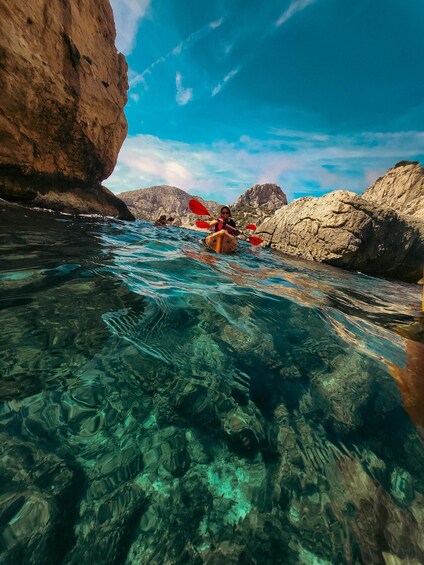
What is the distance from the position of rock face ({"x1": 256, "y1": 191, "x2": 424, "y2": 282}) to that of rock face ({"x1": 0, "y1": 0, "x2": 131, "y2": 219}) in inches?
442

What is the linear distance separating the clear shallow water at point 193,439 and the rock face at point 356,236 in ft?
32.7

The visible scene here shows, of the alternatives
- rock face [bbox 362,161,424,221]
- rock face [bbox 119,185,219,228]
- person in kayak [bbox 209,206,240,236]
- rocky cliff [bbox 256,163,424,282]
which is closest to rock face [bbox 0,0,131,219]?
person in kayak [bbox 209,206,240,236]

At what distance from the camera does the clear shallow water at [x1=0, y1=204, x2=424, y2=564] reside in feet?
3.26

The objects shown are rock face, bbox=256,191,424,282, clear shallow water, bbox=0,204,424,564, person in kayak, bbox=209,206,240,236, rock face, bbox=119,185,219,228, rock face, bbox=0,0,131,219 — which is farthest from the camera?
rock face, bbox=119,185,219,228

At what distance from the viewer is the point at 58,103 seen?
35.0ft

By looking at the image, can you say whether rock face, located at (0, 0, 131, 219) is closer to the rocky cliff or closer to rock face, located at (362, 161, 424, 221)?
the rocky cliff

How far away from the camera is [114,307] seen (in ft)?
8.13

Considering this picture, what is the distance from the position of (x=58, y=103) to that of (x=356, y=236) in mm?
13688

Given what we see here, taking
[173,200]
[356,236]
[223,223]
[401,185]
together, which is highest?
[401,185]

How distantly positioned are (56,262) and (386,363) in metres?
4.08

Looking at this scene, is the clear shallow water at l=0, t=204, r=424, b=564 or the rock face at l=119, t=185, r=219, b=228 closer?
the clear shallow water at l=0, t=204, r=424, b=564

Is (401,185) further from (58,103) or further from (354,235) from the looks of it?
(58,103)

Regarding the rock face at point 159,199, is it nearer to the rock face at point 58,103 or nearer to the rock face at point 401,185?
the rock face at point 401,185

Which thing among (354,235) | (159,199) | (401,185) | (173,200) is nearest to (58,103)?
(354,235)
